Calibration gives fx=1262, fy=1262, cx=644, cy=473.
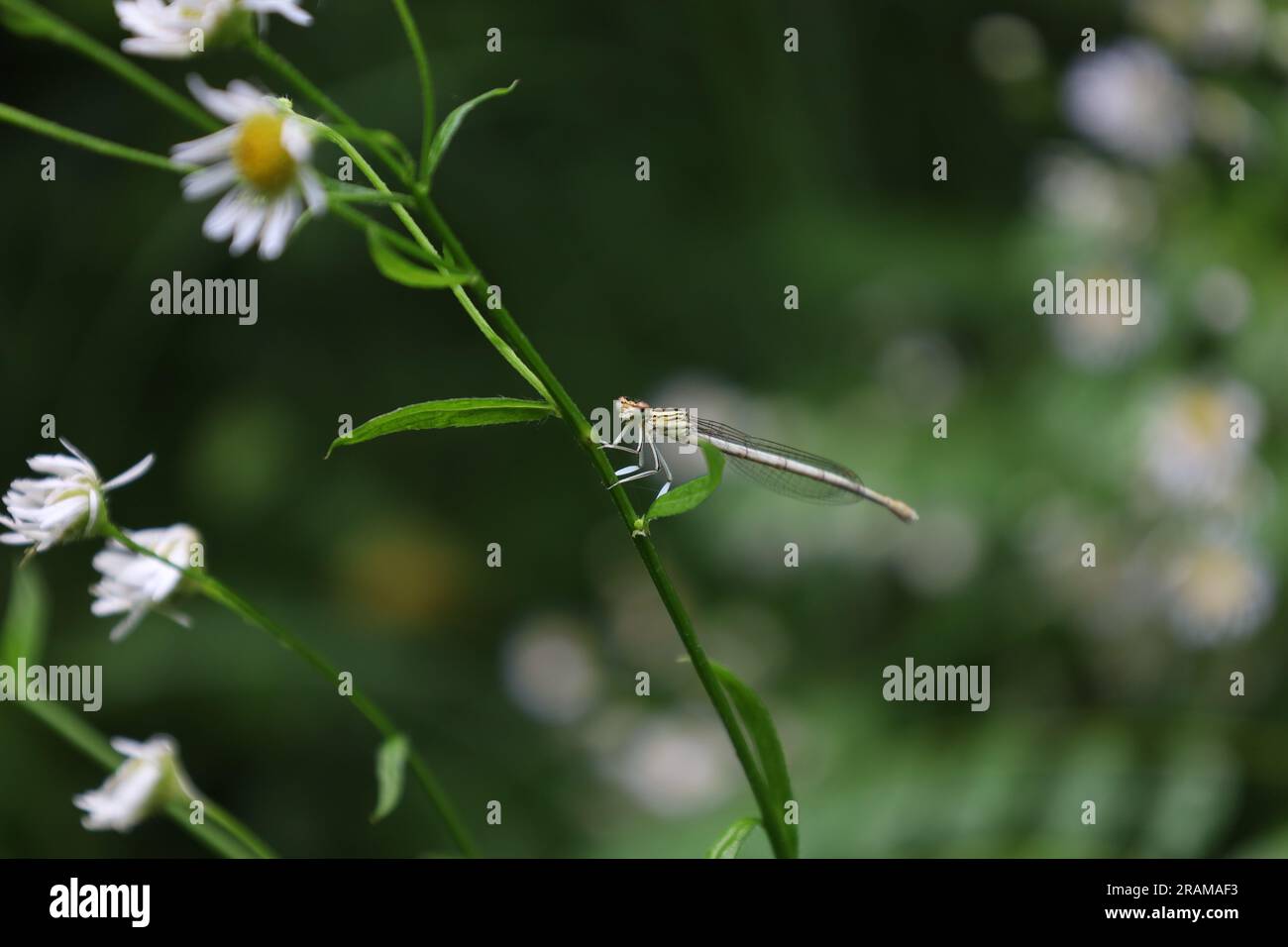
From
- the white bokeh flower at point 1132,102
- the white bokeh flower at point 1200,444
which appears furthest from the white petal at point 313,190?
the white bokeh flower at point 1132,102

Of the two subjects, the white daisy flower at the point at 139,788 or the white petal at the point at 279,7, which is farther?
the white daisy flower at the point at 139,788

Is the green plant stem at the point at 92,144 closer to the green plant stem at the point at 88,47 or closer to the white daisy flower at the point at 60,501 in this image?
the green plant stem at the point at 88,47

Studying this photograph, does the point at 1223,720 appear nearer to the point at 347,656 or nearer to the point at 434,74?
the point at 347,656

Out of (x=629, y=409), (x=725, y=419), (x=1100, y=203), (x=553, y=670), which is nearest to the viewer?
(x=629, y=409)

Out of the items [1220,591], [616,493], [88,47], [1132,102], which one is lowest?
[1220,591]

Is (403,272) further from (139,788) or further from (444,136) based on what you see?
(139,788)

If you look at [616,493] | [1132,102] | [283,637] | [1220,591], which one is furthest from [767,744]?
[1132,102]

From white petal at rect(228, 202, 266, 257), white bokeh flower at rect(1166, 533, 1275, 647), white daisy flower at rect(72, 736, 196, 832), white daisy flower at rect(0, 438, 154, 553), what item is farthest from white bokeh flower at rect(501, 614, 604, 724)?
white petal at rect(228, 202, 266, 257)

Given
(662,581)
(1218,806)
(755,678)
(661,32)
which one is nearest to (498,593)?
(755,678)

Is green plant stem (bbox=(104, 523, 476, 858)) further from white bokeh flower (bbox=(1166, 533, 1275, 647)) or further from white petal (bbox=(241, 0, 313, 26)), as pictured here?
white bokeh flower (bbox=(1166, 533, 1275, 647))
